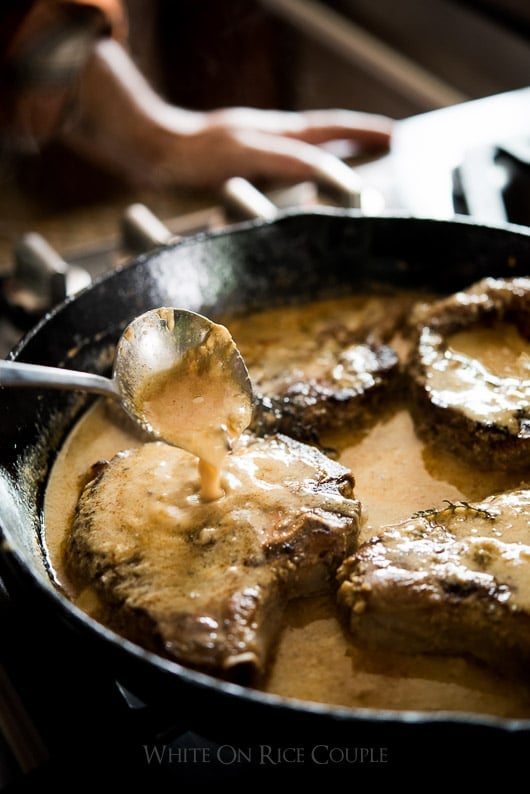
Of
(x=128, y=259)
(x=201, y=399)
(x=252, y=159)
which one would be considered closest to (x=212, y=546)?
(x=201, y=399)

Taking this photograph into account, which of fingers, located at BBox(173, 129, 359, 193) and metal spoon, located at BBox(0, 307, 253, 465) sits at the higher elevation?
metal spoon, located at BBox(0, 307, 253, 465)

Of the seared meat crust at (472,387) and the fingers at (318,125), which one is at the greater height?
the fingers at (318,125)

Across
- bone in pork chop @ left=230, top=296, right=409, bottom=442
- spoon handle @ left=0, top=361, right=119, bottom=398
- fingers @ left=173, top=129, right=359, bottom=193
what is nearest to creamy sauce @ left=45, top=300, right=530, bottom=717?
bone in pork chop @ left=230, top=296, right=409, bottom=442

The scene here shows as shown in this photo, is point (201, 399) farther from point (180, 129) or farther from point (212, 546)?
point (180, 129)

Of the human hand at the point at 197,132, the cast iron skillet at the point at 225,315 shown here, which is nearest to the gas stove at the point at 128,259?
the cast iron skillet at the point at 225,315

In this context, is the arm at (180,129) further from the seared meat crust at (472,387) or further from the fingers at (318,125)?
the seared meat crust at (472,387)

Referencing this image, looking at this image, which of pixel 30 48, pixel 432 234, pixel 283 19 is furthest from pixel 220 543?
pixel 283 19

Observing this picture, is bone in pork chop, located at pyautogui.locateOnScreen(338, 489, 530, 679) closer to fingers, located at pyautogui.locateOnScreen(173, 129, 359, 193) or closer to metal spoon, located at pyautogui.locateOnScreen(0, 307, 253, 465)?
metal spoon, located at pyautogui.locateOnScreen(0, 307, 253, 465)
